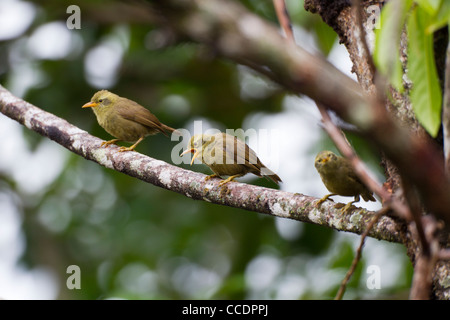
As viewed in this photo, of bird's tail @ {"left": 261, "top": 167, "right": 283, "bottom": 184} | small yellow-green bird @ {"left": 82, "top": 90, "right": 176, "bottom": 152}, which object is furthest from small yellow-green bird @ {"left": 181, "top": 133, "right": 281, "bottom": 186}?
small yellow-green bird @ {"left": 82, "top": 90, "right": 176, "bottom": 152}

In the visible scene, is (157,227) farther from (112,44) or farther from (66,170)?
(112,44)

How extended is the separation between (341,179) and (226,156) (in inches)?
44.2

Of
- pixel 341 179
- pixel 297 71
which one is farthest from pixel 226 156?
pixel 297 71

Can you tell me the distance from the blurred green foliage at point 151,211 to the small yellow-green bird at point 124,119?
2.67ft

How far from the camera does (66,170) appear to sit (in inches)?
385

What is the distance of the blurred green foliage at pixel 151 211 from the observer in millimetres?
6844

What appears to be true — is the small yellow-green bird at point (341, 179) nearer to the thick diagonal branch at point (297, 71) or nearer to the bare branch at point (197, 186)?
the bare branch at point (197, 186)

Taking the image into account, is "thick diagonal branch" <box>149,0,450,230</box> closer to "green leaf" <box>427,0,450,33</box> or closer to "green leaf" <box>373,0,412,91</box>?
"green leaf" <box>373,0,412,91</box>

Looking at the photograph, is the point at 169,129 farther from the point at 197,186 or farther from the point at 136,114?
the point at 197,186

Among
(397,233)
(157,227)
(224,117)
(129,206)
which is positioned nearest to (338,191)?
(397,233)

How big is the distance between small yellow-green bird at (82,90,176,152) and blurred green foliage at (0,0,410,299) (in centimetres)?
81

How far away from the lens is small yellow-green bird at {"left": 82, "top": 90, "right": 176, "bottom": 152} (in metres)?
5.39

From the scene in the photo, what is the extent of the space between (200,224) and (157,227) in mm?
1100

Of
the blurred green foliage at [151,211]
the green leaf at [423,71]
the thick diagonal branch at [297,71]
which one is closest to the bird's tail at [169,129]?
the blurred green foliage at [151,211]
